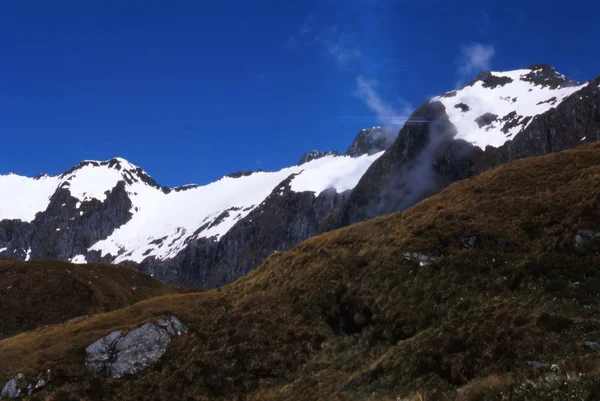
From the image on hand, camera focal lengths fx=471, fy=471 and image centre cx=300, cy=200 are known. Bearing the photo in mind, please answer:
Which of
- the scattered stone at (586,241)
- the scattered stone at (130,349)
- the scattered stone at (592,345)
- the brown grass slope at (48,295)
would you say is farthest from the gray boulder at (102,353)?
the brown grass slope at (48,295)

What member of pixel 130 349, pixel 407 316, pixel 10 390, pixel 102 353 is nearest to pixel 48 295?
pixel 102 353

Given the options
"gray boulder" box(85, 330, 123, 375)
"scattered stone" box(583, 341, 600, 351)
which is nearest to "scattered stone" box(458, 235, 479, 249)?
"scattered stone" box(583, 341, 600, 351)

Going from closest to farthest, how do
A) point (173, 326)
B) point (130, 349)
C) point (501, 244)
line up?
point (501, 244), point (130, 349), point (173, 326)

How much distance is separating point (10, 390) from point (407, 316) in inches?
1040

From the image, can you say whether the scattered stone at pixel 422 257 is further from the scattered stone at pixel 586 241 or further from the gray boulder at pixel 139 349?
the gray boulder at pixel 139 349

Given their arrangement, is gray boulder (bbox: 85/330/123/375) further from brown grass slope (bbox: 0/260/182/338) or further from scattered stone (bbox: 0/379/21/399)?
brown grass slope (bbox: 0/260/182/338)

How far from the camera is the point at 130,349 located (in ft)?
113

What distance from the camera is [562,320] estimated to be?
1942 centimetres

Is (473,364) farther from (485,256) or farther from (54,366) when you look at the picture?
(54,366)

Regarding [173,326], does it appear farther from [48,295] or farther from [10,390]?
[48,295]

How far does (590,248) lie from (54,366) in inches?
1387

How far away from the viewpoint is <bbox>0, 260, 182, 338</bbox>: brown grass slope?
71125mm

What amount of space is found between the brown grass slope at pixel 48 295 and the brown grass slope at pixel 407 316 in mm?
29498

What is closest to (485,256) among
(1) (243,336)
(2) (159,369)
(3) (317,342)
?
(3) (317,342)
